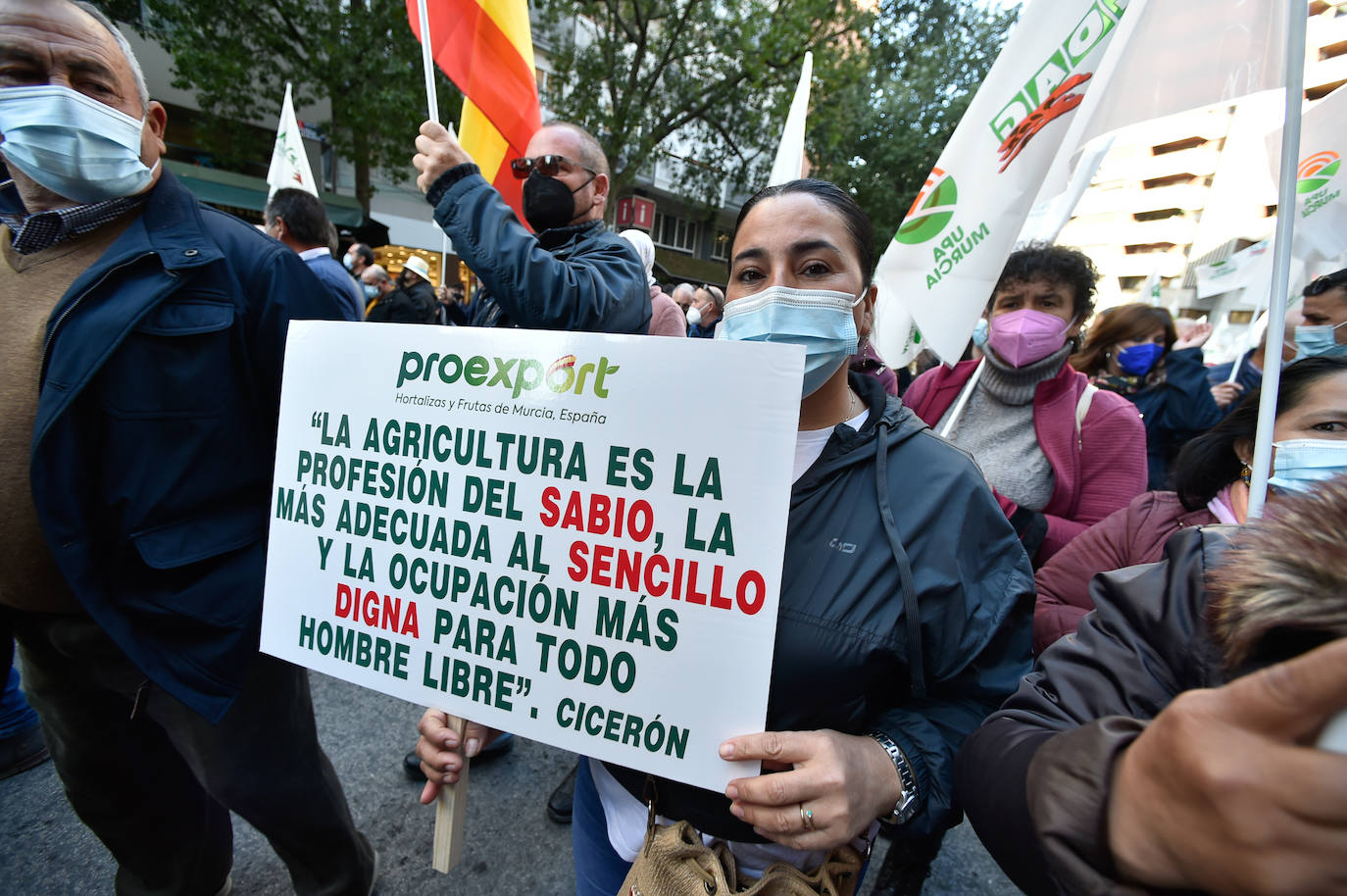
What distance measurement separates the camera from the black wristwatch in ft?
3.19

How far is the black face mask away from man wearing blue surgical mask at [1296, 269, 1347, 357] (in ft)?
10.5

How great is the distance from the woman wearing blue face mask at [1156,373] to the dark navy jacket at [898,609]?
3.29 meters

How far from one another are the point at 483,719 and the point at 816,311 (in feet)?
3.18

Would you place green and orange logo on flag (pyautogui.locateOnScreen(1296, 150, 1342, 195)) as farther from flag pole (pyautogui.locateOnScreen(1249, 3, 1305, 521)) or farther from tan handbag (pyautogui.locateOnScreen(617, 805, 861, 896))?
tan handbag (pyautogui.locateOnScreen(617, 805, 861, 896))

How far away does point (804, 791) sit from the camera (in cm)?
87

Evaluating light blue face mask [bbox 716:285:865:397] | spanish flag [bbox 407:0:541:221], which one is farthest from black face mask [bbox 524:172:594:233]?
light blue face mask [bbox 716:285:865:397]

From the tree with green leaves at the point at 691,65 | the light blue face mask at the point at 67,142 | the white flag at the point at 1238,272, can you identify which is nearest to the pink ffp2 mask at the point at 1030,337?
the light blue face mask at the point at 67,142

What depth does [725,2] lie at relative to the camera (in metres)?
11.5

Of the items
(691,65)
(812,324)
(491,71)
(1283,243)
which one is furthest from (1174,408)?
(691,65)

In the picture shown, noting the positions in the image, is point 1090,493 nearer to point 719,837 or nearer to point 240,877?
point 719,837

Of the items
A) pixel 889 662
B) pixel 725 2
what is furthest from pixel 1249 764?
pixel 725 2

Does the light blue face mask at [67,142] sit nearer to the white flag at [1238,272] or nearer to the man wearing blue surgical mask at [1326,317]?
the man wearing blue surgical mask at [1326,317]

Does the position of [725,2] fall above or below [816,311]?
above

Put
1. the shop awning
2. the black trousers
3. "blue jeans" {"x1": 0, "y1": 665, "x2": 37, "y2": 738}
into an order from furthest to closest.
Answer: the shop awning, "blue jeans" {"x1": 0, "y1": 665, "x2": 37, "y2": 738}, the black trousers
